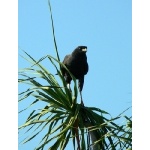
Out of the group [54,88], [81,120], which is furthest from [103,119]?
[54,88]

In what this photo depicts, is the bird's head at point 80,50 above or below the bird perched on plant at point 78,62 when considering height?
above

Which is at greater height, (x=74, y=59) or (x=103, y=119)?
(x=74, y=59)

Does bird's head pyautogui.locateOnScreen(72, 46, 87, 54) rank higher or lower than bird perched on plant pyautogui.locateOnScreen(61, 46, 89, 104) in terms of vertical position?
higher
